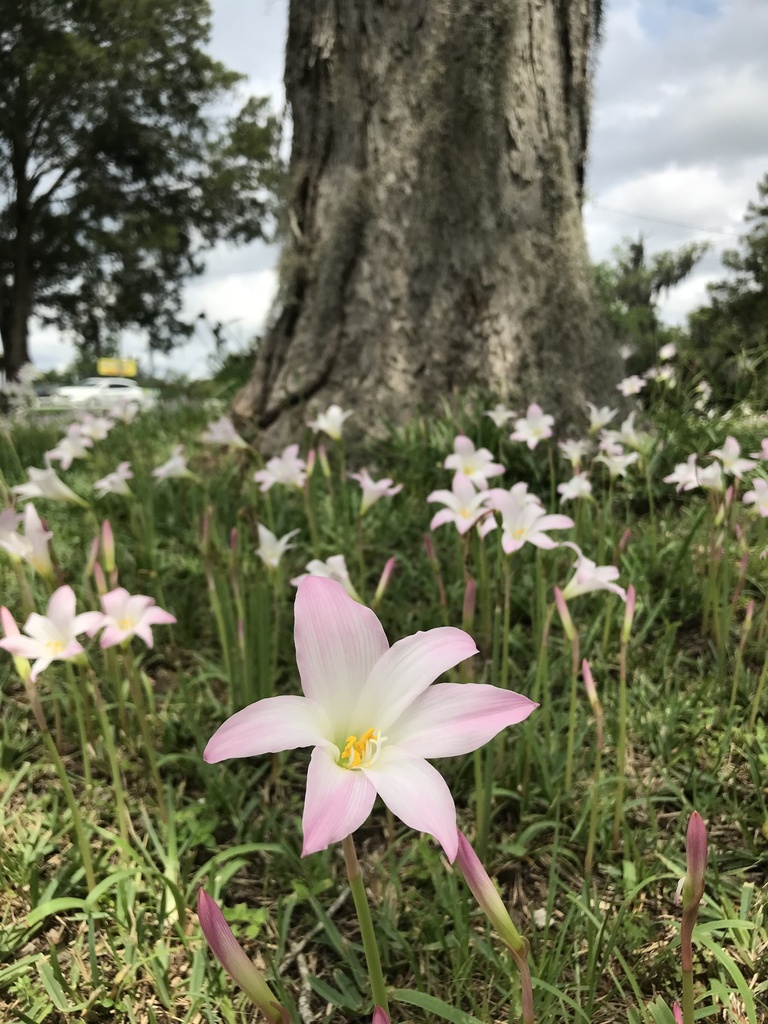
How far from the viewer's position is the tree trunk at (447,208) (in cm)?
364

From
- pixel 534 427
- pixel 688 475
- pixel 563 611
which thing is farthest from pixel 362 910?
pixel 534 427

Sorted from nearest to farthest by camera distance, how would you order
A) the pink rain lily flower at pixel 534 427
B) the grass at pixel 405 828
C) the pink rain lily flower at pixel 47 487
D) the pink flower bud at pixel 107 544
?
1. the grass at pixel 405 828
2. the pink flower bud at pixel 107 544
3. the pink rain lily flower at pixel 47 487
4. the pink rain lily flower at pixel 534 427

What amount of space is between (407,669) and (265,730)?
7.7 inches

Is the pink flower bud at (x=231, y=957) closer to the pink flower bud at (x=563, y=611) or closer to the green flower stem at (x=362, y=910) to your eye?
the green flower stem at (x=362, y=910)

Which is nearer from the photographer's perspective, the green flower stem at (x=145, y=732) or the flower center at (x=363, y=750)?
the flower center at (x=363, y=750)

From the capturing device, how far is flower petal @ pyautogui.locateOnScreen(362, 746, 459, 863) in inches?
26.8

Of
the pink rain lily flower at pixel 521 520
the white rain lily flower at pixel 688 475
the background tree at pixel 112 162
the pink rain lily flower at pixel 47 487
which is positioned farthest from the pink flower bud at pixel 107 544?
the background tree at pixel 112 162

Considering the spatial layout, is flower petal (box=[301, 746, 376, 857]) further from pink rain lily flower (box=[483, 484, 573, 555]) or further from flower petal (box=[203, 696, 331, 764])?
pink rain lily flower (box=[483, 484, 573, 555])

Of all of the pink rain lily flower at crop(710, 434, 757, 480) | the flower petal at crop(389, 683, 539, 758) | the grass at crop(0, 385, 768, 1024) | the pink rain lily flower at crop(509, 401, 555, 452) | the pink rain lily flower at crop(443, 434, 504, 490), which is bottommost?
the grass at crop(0, 385, 768, 1024)

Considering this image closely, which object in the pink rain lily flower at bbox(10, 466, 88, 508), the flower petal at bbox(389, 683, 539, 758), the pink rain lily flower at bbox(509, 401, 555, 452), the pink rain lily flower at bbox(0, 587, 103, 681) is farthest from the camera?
the pink rain lily flower at bbox(509, 401, 555, 452)

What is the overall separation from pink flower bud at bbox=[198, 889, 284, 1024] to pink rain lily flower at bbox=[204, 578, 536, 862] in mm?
177

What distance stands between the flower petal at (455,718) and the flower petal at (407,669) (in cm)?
2

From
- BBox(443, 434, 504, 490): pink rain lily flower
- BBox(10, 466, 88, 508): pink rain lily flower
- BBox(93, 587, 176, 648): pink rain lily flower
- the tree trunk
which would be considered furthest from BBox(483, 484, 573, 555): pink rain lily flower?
the tree trunk

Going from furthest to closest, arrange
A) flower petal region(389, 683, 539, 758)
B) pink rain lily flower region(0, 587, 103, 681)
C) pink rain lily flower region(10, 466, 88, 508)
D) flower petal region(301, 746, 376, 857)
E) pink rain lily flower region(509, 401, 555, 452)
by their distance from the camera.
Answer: pink rain lily flower region(509, 401, 555, 452)
pink rain lily flower region(10, 466, 88, 508)
pink rain lily flower region(0, 587, 103, 681)
flower petal region(389, 683, 539, 758)
flower petal region(301, 746, 376, 857)
